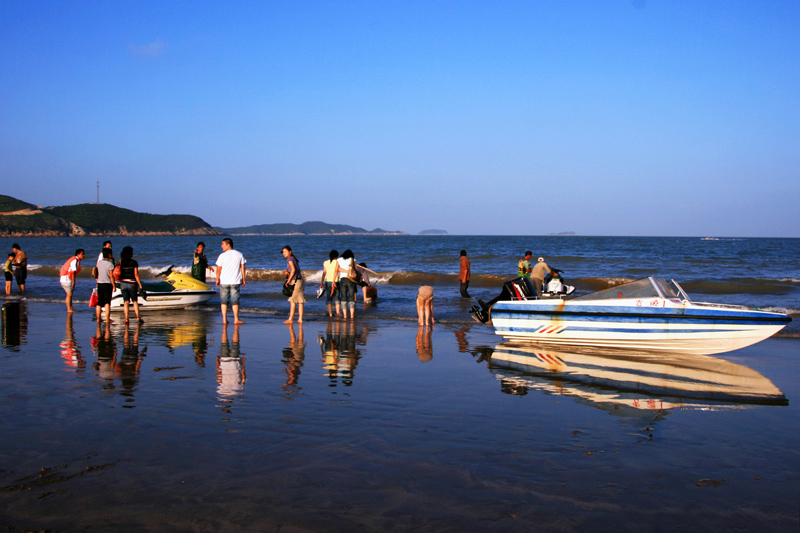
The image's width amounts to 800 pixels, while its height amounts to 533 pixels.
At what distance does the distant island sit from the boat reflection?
134 metres

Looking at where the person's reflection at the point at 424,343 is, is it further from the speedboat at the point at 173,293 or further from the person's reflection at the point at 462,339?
the speedboat at the point at 173,293

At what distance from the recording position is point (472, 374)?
27.2ft

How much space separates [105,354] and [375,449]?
6.10 metres

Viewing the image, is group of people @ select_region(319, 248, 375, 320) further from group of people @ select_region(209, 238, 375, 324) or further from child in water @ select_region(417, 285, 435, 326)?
child in water @ select_region(417, 285, 435, 326)

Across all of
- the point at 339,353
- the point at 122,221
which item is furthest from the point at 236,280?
the point at 122,221

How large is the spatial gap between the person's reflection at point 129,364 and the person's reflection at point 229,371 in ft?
3.32

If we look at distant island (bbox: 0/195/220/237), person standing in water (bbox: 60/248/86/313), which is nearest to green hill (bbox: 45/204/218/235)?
distant island (bbox: 0/195/220/237)

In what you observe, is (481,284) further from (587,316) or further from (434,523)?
(434,523)

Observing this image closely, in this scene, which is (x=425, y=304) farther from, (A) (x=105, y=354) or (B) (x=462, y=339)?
(A) (x=105, y=354)

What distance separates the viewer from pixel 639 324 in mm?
10055

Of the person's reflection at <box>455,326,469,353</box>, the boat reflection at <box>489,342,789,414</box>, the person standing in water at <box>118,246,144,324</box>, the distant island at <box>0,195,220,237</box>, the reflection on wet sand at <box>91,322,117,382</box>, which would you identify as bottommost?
the person's reflection at <box>455,326,469,353</box>

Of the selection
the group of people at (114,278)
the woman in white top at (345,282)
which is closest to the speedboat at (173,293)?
the group of people at (114,278)

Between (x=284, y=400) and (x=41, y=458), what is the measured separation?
7.94 ft

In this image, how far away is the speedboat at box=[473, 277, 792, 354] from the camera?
9.52 meters
